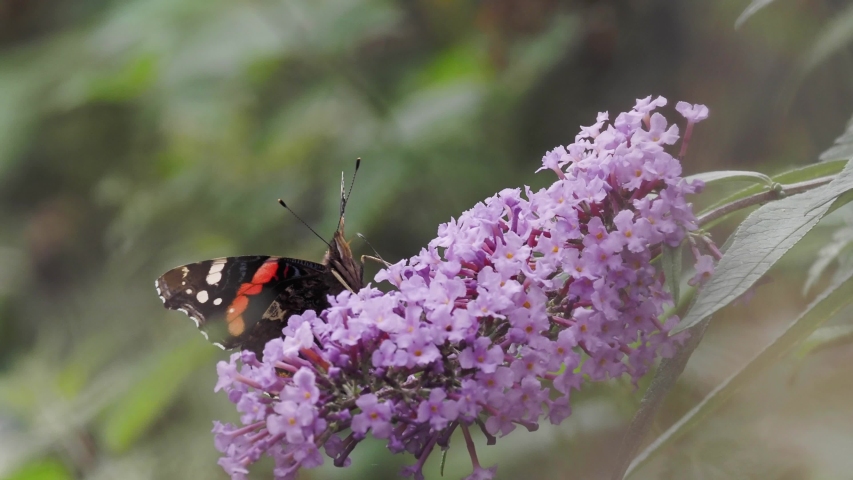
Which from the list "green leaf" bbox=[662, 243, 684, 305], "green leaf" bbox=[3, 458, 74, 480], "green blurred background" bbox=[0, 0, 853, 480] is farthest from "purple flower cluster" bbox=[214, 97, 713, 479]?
"green leaf" bbox=[3, 458, 74, 480]

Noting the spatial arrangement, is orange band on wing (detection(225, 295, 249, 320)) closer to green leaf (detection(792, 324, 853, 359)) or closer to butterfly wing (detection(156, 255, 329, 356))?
butterfly wing (detection(156, 255, 329, 356))

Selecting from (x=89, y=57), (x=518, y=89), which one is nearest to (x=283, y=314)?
(x=518, y=89)

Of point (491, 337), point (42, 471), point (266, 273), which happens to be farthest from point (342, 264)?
point (42, 471)

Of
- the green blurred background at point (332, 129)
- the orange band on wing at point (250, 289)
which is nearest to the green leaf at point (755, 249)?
the green blurred background at point (332, 129)

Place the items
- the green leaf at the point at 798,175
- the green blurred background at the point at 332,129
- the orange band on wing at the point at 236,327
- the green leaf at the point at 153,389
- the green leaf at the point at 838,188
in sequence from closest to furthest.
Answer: the green leaf at the point at 838,188
the green leaf at the point at 798,175
the orange band on wing at the point at 236,327
the green leaf at the point at 153,389
the green blurred background at the point at 332,129

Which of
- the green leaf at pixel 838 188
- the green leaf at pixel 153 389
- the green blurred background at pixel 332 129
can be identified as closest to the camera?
the green leaf at pixel 838 188

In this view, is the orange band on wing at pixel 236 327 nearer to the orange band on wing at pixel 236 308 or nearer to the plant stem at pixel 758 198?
the orange band on wing at pixel 236 308

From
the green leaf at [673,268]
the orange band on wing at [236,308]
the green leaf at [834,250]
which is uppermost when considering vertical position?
the orange band on wing at [236,308]
